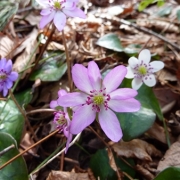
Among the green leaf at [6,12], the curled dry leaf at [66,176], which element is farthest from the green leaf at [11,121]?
Answer: the green leaf at [6,12]

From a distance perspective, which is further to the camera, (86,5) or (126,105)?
(86,5)

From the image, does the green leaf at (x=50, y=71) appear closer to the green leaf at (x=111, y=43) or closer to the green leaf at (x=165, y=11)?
the green leaf at (x=111, y=43)

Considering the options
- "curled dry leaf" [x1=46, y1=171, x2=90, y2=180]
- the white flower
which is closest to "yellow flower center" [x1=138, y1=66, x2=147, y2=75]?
the white flower

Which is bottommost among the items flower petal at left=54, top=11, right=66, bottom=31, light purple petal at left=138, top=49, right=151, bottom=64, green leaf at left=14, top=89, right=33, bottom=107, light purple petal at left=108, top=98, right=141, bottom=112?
green leaf at left=14, top=89, right=33, bottom=107

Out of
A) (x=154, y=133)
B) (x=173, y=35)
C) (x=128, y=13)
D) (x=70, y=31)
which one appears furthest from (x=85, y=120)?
(x=128, y=13)

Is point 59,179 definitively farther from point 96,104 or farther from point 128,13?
point 128,13

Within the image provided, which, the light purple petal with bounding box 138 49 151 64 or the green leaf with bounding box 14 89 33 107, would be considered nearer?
the light purple petal with bounding box 138 49 151 64

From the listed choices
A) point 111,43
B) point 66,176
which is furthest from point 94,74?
point 111,43

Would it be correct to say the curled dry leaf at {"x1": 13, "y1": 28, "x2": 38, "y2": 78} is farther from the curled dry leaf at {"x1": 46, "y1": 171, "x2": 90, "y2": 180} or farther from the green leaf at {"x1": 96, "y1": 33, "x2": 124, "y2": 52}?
the curled dry leaf at {"x1": 46, "y1": 171, "x2": 90, "y2": 180}
